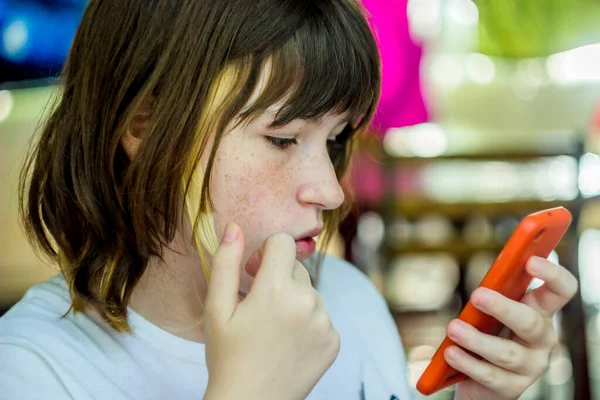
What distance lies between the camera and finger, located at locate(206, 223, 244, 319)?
49cm

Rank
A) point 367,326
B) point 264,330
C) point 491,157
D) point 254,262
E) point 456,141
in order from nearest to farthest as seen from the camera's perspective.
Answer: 1. point 264,330
2. point 254,262
3. point 367,326
4. point 491,157
5. point 456,141

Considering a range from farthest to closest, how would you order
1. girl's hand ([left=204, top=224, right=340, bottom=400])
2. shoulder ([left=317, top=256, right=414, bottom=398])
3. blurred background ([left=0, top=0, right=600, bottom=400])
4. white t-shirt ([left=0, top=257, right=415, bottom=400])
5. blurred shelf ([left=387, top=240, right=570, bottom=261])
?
blurred shelf ([left=387, top=240, right=570, bottom=261]) → blurred background ([left=0, top=0, right=600, bottom=400]) → shoulder ([left=317, top=256, right=414, bottom=398]) → white t-shirt ([left=0, top=257, right=415, bottom=400]) → girl's hand ([left=204, top=224, right=340, bottom=400])

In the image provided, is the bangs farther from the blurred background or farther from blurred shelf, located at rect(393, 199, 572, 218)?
blurred shelf, located at rect(393, 199, 572, 218)

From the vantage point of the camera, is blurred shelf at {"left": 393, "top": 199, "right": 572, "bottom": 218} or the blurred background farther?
blurred shelf at {"left": 393, "top": 199, "right": 572, "bottom": 218}

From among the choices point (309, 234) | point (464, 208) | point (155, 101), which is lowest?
point (464, 208)

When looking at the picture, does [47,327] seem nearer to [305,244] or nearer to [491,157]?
[305,244]

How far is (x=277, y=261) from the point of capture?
0.50 m

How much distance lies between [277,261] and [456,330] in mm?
224

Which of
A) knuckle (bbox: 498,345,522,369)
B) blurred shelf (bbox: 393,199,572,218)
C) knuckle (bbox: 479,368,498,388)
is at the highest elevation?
knuckle (bbox: 498,345,522,369)

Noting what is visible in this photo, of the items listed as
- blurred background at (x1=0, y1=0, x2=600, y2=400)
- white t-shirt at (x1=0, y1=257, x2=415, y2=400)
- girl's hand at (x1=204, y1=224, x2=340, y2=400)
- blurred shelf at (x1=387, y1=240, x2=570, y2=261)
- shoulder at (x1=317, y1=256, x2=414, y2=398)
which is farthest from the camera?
blurred shelf at (x1=387, y1=240, x2=570, y2=261)

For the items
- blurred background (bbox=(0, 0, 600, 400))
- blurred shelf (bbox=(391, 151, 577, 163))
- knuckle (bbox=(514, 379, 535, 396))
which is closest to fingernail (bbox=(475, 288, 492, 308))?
knuckle (bbox=(514, 379, 535, 396))

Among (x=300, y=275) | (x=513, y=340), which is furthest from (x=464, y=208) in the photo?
(x=300, y=275)

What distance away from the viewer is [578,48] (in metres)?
2.33

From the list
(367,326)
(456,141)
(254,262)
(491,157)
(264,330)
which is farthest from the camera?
(456,141)
